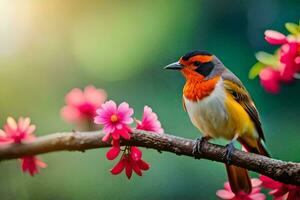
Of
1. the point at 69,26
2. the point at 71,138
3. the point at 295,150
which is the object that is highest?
the point at 69,26

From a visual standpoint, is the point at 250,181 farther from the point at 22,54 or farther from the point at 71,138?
the point at 22,54

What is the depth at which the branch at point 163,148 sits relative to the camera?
0.60 m

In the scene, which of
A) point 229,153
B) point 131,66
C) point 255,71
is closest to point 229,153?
point 229,153

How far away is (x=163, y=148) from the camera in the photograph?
0.63m

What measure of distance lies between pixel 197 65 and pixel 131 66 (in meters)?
0.58

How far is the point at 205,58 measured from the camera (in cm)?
75

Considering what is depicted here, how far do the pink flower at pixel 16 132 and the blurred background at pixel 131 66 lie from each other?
30cm

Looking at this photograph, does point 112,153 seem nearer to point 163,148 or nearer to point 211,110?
point 163,148

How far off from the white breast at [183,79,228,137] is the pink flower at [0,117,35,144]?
0.20 m

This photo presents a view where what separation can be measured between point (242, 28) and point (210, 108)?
70 cm

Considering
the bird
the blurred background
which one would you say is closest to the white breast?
the bird

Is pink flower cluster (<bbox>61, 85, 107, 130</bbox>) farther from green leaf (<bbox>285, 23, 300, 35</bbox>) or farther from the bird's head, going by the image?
green leaf (<bbox>285, 23, 300, 35</bbox>)

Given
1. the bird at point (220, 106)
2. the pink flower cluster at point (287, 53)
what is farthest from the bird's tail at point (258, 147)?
the pink flower cluster at point (287, 53)

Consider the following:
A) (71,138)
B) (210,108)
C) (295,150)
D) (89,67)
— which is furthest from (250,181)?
(89,67)
